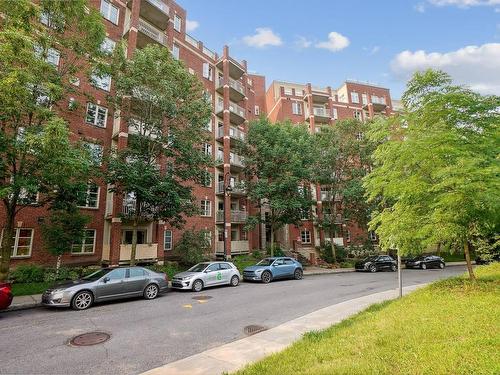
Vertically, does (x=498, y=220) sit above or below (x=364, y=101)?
below

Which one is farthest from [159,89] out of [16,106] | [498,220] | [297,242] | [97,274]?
[297,242]

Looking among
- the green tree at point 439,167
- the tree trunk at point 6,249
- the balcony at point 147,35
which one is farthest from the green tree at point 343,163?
the tree trunk at point 6,249

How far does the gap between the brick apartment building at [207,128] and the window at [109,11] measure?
7 cm

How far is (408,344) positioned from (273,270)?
1331 cm

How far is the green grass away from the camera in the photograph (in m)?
12.7

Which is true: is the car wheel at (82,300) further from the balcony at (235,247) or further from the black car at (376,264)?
the black car at (376,264)

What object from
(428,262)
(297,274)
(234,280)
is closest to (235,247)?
(297,274)

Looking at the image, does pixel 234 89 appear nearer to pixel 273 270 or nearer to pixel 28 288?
pixel 273 270

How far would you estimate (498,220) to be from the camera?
877 centimetres

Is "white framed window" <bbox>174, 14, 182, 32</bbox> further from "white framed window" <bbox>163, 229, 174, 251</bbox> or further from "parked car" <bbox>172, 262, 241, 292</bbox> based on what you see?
"parked car" <bbox>172, 262, 241, 292</bbox>

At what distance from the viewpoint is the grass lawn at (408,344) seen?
413cm

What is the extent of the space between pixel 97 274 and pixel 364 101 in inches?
1801

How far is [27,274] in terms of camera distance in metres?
14.4

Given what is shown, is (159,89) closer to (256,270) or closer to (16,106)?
(16,106)
